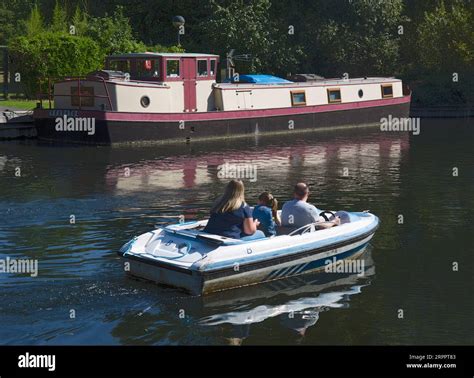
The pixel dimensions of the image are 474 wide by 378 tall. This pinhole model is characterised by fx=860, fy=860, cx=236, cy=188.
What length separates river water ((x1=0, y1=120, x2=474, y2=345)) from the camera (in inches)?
485

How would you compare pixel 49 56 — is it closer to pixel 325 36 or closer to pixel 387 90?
pixel 387 90

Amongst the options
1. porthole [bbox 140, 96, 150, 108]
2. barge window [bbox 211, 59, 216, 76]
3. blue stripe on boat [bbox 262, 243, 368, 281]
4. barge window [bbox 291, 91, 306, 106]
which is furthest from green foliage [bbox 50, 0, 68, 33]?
blue stripe on boat [bbox 262, 243, 368, 281]

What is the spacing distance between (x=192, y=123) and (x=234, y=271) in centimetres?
2360

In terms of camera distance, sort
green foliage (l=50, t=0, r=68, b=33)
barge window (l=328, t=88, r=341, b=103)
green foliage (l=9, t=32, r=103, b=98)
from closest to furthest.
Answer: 1. green foliage (l=9, t=32, r=103, b=98)
2. barge window (l=328, t=88, r=341, b=103)
3. green foliage (l=50, t=0, r=68, b=33)

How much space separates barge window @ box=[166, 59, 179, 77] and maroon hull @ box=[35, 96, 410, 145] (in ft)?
6.04

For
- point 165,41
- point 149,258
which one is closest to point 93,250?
point 149,258

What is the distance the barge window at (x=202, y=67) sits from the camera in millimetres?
37375

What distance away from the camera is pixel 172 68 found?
125 feet

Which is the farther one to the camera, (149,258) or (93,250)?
(93,250)

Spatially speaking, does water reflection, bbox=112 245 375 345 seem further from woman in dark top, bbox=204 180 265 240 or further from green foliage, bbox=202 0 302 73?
green foliage, bbox=202 0 302 73

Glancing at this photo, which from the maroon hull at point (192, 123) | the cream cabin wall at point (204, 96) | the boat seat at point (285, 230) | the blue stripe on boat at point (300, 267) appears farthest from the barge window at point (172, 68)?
the blue stripe on boat at point (300, 267)
